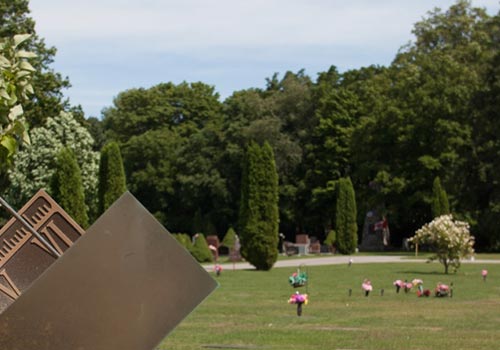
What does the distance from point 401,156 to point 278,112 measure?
1046 centimetres

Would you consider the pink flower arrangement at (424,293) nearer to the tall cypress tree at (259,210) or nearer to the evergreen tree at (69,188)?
the tall cypress tree at (259,210)

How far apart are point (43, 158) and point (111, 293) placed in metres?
46.1

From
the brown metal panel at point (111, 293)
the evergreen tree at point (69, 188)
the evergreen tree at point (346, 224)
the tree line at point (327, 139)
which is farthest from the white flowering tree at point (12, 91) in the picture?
the evergreen tree at point (346, 224)

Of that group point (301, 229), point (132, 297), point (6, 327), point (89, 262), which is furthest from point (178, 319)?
point (301, 229)

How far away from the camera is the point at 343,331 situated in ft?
A: 43.2

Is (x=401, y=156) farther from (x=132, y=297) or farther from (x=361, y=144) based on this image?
(x=132, y=297)

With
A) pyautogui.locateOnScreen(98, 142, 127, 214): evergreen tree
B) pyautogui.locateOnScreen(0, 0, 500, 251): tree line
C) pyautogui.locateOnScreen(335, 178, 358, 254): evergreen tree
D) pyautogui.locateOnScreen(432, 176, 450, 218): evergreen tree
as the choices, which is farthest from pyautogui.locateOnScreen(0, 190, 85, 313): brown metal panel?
pyautogui.locateOnScreen(432, 176, 450, 218): evergreen tree

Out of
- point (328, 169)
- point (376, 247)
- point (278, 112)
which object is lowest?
point (376, 247)

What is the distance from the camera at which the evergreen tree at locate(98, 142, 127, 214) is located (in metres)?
35.9

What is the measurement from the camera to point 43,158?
163 feet

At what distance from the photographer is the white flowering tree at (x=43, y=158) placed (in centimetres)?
4828

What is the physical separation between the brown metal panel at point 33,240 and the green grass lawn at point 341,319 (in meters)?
4.90

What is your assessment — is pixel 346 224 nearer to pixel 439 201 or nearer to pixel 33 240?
pixel 439 201

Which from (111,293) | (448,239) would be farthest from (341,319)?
(448,239)
